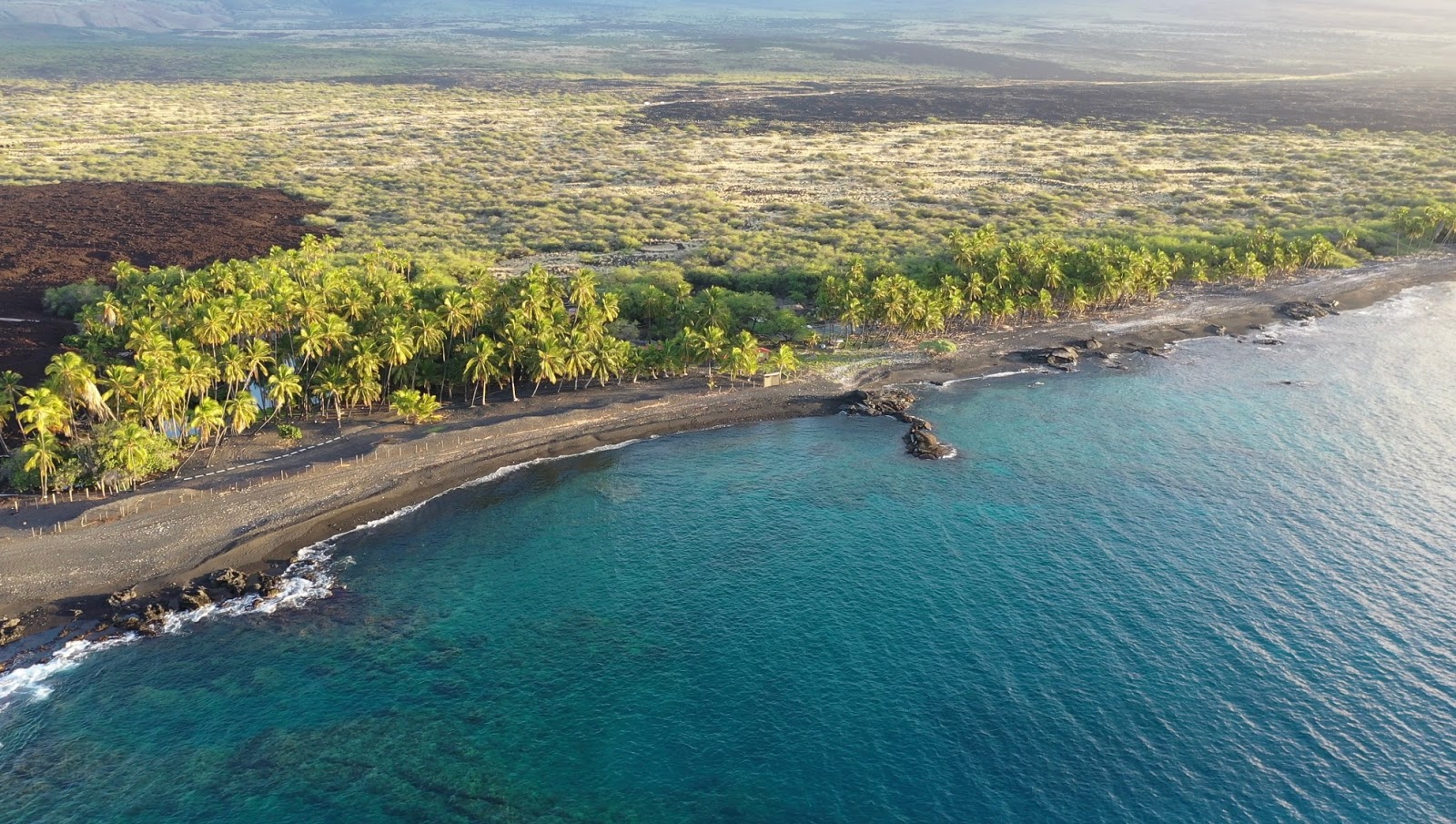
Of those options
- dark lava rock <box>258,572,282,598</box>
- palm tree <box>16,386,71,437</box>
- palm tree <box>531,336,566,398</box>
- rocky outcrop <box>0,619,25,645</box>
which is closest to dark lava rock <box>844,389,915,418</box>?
palm tree <box>531,336,566,398</box>

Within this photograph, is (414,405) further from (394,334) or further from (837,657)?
(837,657)

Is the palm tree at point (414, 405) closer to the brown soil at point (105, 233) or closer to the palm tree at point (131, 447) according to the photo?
the palm tree at point (131, 447)

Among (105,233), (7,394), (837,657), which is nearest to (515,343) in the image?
(7,394)

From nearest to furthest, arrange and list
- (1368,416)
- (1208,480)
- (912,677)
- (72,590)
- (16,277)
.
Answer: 1. (912,677)
2. (72,590)
3. (1208,480)
4. (1368,416)
5. (16,277)

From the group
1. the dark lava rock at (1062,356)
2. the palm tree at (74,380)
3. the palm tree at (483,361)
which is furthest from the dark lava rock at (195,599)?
the dark lava rock at (1062,356)

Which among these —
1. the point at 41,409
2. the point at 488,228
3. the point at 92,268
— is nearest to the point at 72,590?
the point at 41,409

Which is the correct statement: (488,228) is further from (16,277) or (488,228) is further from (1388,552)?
(1388,552)
